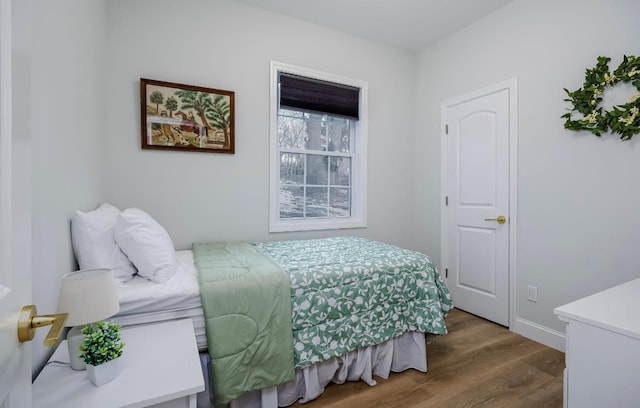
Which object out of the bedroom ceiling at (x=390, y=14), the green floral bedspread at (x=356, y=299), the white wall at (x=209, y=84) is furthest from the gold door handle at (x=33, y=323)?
the bedroom ceiling at (x=390, y=14)

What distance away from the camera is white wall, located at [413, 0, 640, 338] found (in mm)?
2062

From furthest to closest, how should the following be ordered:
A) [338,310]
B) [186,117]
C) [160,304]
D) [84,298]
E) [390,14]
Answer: [390,14] → [186,117] → [338,310] → [160,304] → [84,298]

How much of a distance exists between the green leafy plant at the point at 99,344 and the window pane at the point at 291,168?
222 centimetres

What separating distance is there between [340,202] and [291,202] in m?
0.59

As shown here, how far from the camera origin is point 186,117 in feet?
8.55

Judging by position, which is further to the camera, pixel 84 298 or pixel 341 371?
pixel 341 371

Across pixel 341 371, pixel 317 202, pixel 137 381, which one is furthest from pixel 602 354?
pixel 317 202

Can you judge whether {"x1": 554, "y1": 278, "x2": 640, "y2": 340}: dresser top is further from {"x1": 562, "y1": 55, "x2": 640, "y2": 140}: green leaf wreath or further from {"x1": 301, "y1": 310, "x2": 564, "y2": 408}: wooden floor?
{"x1": 562, "y1": 55, "x2": 640, "y2": 140}: green leaf wreath

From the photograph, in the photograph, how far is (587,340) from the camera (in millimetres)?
1110

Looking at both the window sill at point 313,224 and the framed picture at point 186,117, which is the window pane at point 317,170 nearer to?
the window sill at point 313,224

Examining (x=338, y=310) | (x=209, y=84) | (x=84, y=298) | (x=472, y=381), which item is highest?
(x=209, y=84)

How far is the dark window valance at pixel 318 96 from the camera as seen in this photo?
10.0 ft

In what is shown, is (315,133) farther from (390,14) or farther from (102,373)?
(102,373)

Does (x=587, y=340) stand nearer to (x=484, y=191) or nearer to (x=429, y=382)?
(x=429, y=382)
